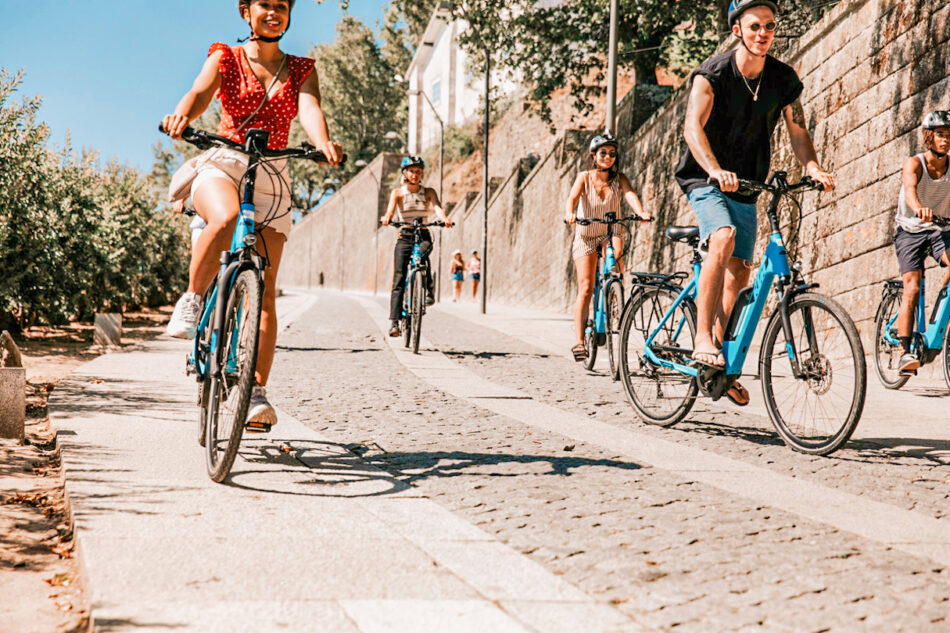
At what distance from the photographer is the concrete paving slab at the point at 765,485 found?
3375mm

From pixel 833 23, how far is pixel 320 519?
10351 mm

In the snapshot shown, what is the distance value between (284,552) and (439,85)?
193 ft

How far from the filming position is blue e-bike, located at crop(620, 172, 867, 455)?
4566 mm

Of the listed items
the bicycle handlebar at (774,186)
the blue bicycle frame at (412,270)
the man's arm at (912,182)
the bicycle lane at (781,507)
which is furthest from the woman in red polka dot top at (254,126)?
the blue bicycle frame at (412,270)

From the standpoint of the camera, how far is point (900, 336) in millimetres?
7633

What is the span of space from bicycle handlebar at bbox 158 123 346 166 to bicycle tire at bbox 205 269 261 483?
0.54 m

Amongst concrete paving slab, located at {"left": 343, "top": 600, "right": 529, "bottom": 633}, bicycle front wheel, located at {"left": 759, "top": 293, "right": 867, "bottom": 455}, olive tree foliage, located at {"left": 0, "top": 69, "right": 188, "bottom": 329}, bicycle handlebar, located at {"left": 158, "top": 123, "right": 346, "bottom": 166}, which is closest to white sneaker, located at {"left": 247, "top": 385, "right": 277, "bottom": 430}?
bicycle handlebar, located at {"left": 158, "top": 123, "right": 346, "bottom": 166}

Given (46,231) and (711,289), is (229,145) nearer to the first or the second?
(711,289)

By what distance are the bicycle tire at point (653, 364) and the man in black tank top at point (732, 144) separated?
0.76ft

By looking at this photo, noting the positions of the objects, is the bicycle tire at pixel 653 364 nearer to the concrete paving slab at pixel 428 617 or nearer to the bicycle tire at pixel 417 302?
the concrete paving slab at pixel 428 617

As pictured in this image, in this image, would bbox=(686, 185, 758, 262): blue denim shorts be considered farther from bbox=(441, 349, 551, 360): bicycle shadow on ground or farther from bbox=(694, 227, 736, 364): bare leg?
bbox=(441, 349, 551, 360): bicycle shadow on ground

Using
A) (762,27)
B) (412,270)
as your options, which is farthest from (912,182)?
(412,270)

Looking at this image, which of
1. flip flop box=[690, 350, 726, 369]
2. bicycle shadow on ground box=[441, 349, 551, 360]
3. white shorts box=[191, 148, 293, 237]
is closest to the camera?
white shorts box=[191, 148, 293, 237]

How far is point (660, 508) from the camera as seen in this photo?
12.0ft
